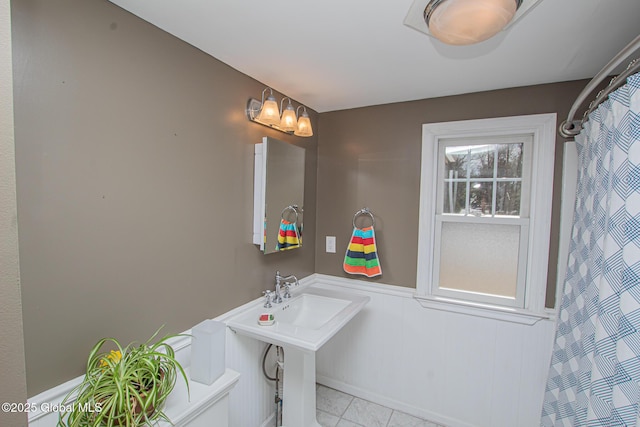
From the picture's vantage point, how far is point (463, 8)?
3.01ft

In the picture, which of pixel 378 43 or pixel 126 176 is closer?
pixel 126 176

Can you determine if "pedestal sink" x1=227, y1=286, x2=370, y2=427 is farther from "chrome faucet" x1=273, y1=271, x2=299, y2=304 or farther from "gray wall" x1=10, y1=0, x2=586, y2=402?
"gray wall" x1=10, y1=0, x2=586, y2=402

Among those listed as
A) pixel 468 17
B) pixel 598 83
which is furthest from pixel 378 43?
pixel 598 83

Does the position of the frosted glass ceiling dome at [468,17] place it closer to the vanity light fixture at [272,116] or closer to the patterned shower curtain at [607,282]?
the patterned shower curtain at [607,282]

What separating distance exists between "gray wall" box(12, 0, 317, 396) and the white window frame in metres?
1.29

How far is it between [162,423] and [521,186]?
223 centimetres

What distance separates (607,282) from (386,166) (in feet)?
4.66

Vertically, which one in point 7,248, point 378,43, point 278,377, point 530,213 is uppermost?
point 378,43

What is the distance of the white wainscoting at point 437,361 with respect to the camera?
181 cm

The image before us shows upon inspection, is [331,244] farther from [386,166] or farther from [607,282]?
[607,282]

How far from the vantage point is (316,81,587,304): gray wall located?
1.91 meters

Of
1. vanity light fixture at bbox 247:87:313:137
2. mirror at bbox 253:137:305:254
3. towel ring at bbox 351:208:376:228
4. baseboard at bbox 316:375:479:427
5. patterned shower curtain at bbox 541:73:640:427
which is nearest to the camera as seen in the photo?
patterned shower curtain at bbox 541:73:640:427

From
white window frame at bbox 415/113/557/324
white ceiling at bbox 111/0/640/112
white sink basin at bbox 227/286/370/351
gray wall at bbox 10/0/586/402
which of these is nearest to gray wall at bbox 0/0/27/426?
gray wall at bbox 10/0/586/402

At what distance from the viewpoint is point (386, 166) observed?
2.18 m
